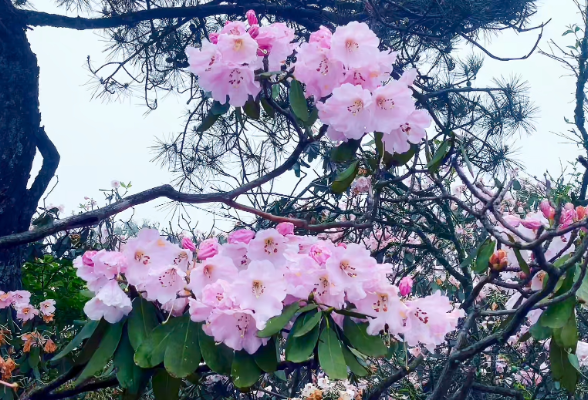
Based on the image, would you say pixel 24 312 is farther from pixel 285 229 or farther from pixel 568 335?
pixel 568 335

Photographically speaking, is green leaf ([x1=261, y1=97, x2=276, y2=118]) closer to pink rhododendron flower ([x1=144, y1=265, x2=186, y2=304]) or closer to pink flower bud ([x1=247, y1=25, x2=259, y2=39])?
pink flower bud ([x1=247, y1=25, x2=259, y2=39])

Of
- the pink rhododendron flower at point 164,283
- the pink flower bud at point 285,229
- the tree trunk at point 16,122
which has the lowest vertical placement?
the pink rhododendron flower at point 164,283

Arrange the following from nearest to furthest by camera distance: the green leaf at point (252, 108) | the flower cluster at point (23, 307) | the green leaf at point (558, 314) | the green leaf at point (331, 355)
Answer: the green leaf at point (331, 355), the green leaf at point (558, 314), the green leaf at point (252, 108), the flower cluster at point (23, 307)

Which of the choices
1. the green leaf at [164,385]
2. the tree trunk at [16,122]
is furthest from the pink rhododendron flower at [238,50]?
the tree trunk at [16,122]

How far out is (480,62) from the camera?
328cm

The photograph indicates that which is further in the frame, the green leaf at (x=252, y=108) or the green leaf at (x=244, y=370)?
the green leaf at (x=252, y=108)

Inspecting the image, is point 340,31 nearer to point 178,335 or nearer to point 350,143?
point 350,143

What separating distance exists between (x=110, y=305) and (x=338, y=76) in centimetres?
57

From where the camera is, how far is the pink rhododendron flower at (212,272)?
0.80 metres

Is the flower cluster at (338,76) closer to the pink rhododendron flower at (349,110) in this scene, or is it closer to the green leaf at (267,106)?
the pink rhododendron flower at (349,110)

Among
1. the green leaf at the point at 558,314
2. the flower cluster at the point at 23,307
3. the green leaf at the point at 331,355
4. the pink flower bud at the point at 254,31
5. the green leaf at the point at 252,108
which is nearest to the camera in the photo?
the green leaf at the point at 331,355

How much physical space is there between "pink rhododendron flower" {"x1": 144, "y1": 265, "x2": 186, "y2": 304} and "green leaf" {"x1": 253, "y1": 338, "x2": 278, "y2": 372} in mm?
157

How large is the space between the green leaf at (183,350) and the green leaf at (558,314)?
526mm

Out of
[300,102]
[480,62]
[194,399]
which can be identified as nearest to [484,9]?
[480,62]
